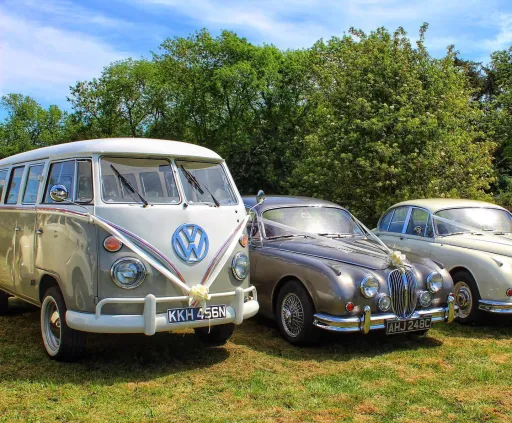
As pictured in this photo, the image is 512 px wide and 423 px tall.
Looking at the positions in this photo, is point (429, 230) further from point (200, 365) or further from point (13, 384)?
point (13, 384)

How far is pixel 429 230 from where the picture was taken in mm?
8930

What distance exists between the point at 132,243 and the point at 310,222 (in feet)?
11.2

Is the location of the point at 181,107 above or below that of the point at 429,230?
above

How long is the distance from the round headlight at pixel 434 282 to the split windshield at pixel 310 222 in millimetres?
1610

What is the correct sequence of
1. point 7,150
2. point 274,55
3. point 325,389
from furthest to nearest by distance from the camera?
point 7,150 → point 274,55 → point 325,389

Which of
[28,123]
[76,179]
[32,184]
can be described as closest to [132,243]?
[76,179]

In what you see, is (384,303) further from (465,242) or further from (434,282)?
(465,242)

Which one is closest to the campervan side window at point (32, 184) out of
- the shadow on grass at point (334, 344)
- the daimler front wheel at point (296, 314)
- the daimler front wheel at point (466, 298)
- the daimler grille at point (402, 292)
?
the shadow on grass at point (334, 344)

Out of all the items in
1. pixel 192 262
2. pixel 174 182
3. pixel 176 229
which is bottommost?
pixel 192 262

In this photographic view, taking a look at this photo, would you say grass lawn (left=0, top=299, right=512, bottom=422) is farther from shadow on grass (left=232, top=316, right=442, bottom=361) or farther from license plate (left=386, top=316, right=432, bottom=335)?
license plate (left=386, top=316, right=432, bottom=335)

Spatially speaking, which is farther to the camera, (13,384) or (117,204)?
(117,204)

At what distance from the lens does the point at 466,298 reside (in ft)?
25.8

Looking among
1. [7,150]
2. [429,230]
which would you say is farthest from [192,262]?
[7,150]

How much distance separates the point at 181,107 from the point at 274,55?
788cm
